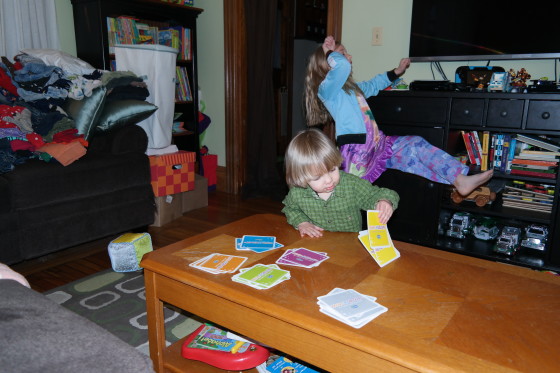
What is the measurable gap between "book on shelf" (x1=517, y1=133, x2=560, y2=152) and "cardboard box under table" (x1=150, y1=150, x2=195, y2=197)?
2.13m

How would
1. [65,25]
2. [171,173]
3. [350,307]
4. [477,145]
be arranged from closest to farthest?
[350,307] → [477,145] → [171,173] → [65,25]

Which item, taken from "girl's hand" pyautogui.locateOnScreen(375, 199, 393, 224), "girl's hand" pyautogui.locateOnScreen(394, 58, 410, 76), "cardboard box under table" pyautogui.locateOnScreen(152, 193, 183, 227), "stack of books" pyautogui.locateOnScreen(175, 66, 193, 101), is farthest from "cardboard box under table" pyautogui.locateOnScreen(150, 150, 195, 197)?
"girl's hand" pyautogui.locateOnScreen(375, 199, 393, 224)

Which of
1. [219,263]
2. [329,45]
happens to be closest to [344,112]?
[329,45]

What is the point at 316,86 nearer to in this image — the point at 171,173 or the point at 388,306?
the point at 171,173

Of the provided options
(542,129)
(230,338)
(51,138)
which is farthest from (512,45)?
(51,138)

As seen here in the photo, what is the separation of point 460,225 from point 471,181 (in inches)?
17.6

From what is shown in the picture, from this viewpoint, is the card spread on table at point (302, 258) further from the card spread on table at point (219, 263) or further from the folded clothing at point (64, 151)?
the folded clothing at point (64, 151)

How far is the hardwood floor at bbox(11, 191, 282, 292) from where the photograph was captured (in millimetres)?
2185

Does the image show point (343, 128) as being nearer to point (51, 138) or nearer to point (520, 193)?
point (520, 193)

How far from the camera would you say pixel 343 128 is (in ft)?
7.39

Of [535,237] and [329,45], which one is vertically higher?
[329,45]

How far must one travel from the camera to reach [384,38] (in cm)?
284

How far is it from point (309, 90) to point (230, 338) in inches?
60.3

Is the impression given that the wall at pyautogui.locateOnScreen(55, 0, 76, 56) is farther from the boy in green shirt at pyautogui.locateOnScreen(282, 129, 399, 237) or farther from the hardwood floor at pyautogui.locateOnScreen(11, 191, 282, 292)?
the boy in green shirt at pyautogui.locateOnScreen(282, 129, 399, 237)
